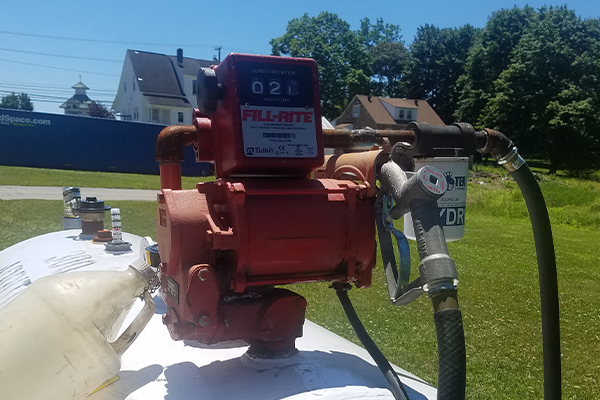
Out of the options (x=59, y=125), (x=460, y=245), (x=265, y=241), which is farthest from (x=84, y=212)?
(x=59, y=125)

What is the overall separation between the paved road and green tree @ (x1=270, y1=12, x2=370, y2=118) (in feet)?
109

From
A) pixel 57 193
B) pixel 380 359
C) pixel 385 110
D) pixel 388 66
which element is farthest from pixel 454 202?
pixel 388 66

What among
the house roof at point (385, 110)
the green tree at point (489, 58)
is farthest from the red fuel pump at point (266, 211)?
the green tree at point (489, 58)

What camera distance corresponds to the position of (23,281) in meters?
2.80

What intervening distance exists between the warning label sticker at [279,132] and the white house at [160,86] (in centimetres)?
3442

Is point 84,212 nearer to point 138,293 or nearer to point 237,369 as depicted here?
point 138,293

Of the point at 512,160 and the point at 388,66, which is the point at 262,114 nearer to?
the point at 512,160

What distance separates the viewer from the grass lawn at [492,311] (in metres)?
4.16

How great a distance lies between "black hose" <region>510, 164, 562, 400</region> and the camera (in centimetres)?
172

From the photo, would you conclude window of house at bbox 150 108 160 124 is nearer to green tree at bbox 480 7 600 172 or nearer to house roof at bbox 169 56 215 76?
house roof at bbox 169 56 215 76

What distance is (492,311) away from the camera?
5.73 m

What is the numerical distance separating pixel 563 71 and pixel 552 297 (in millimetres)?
40025

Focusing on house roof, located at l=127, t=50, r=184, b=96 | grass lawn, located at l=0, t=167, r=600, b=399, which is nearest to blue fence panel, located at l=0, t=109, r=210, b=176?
house roof, located at l=127, t=50, r=184, b=96

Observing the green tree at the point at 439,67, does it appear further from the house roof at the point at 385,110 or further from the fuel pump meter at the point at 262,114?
the fuel pump meter at the point at 262,114
